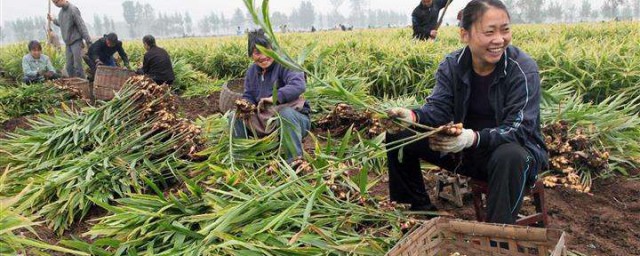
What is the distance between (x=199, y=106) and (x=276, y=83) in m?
3.27

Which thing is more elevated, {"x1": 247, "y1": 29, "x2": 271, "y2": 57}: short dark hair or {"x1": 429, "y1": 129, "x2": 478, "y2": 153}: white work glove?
{"x1": 247, "y1": 29, "x2": 271, "y2": 57}: short dark hair

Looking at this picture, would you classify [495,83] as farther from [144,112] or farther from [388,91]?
[388,91]

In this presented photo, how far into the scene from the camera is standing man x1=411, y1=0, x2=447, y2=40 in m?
6.44

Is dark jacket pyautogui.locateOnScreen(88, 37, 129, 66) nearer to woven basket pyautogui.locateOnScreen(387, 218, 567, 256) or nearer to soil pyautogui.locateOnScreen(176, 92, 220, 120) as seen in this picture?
soil pyautogui.locateOnScreen(176, 92, 220, 120)

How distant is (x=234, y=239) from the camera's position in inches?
69.6

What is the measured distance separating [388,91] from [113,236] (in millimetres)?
3144

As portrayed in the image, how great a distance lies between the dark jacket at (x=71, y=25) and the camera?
6730 millimetres

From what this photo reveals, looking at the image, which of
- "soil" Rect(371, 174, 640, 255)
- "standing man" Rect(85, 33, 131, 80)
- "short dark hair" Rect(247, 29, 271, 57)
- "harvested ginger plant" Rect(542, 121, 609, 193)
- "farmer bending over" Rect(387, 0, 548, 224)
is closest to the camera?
"farmer bending over" Rect(387, 0, 548, 224)

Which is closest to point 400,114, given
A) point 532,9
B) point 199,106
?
point 199,106

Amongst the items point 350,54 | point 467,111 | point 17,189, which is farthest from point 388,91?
point 17,189

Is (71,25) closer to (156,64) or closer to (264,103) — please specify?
(156,64)

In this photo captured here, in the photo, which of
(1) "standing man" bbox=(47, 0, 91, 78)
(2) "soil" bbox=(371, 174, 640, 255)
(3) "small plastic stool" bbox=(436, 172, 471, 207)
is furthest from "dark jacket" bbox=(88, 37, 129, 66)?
(3) "small plastic stool" bbox=(436, 172, 471, 207)

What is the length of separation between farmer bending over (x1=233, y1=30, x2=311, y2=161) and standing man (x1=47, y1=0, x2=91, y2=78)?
4.66 meters

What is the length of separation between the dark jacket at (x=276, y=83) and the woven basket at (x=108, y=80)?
2769 mm
